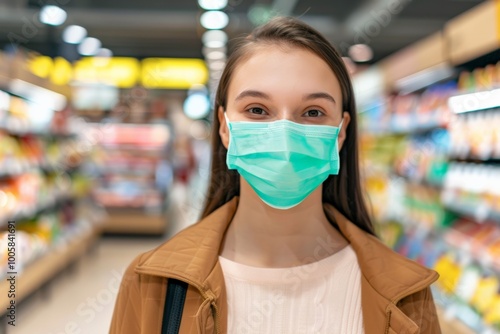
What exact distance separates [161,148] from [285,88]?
8214mm

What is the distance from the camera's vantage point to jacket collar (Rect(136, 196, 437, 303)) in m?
1.27

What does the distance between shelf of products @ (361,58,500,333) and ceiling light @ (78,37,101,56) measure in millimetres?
9233

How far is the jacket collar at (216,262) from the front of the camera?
1271mm

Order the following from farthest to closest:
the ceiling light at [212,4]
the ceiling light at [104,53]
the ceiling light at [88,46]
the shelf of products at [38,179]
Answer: the ceiling light at [104,53] → the ceiling light at [88,46] → the ceiling light at [212,4] → the shelf of products at [38,179]

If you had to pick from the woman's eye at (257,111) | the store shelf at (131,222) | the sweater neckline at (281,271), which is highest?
the woman's eye at (257,111)

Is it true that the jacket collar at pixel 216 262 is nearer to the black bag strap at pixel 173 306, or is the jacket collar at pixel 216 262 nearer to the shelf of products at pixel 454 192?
the black bag strap at pixel 173 306

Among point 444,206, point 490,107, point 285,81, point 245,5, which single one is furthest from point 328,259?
point 245,5

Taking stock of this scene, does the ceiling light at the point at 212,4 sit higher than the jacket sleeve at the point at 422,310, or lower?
higher

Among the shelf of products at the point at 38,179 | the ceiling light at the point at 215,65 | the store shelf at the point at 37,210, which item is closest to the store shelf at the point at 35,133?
the shelf of products at the point at 38,179

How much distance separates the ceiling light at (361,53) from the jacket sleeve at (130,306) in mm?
14000

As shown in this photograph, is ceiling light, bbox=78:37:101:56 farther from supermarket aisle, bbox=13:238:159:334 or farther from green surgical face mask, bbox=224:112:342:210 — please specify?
green surgical face mask, bbox=224:112:342:210

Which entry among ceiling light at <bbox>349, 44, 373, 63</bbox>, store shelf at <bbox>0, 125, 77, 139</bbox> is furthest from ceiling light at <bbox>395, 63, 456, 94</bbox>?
ceiling light at <bbox>349, 44, 373, 63</bbox>

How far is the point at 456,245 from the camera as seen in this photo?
4148 millimetres

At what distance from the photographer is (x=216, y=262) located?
133cm
